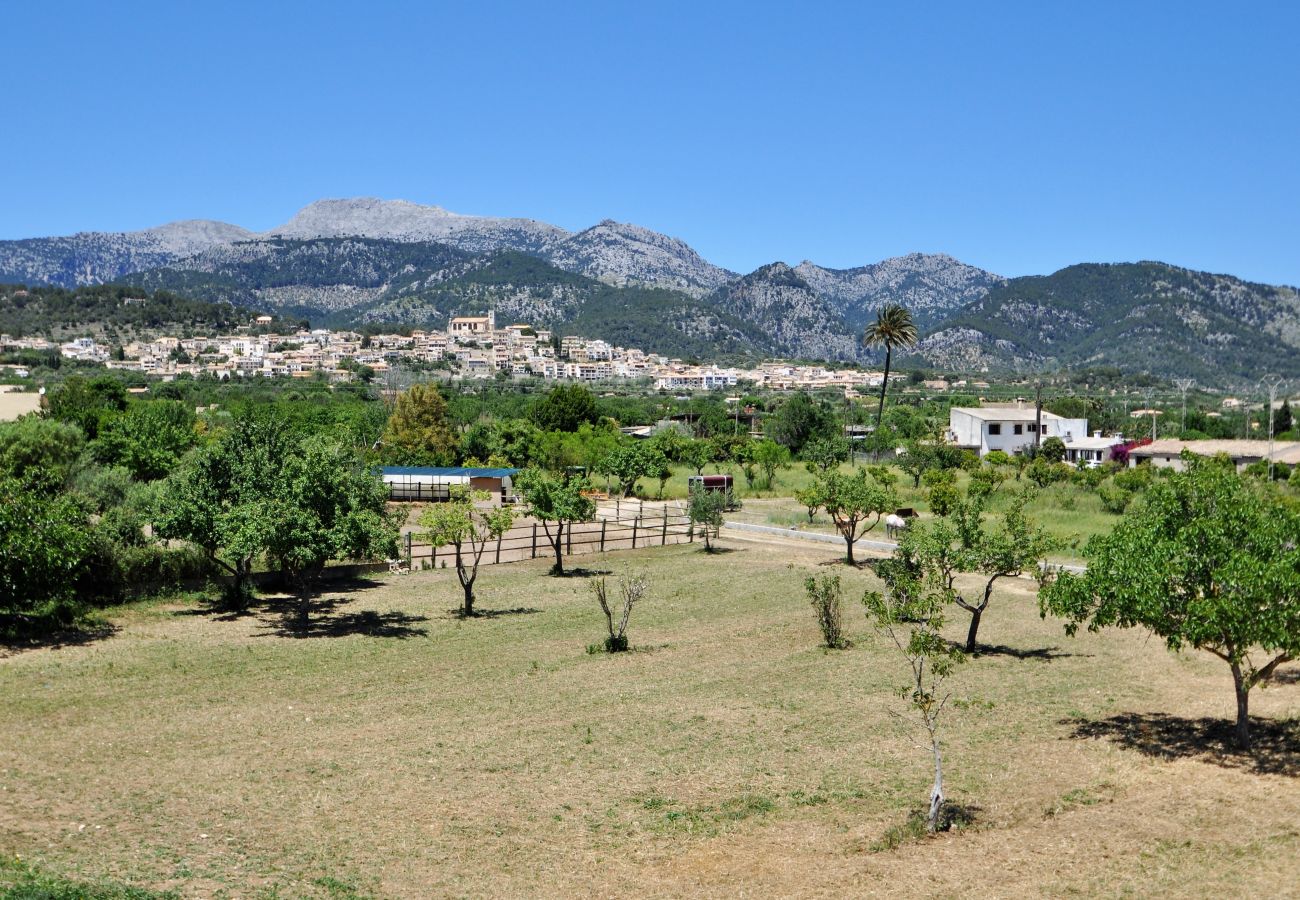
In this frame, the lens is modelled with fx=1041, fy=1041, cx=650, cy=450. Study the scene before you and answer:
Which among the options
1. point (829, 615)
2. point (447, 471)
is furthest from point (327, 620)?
point (447, 471)

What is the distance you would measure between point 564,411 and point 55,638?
180ft

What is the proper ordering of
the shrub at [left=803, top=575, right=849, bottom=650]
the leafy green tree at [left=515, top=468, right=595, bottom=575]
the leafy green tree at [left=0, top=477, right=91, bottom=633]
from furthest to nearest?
the leafy green tree at [left=515, top=468, right=595, bottom=575] → the shrub at [left=803, top=575, right=849, bottom=650] → the leafy green tree at [left=0, top=477, right=91, bottom=633]

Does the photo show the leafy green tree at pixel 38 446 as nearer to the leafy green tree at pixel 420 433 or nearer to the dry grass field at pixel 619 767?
the dry grass field at pixel 619 767

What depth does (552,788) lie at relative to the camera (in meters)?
13.1

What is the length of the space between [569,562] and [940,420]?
77.3 m

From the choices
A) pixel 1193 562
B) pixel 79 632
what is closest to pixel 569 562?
pixel 79 632

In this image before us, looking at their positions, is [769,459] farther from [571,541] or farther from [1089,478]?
[571,541]

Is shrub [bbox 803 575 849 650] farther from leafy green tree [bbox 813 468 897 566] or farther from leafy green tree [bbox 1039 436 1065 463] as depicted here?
leafy green tree [bbox 1039 436 1065 463]

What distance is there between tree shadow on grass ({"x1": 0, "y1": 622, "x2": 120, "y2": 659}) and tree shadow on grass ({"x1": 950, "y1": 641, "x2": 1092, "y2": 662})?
702 inches

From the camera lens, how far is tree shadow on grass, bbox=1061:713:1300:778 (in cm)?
1331

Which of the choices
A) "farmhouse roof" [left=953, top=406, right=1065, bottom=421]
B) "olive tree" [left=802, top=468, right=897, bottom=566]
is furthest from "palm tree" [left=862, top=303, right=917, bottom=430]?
"olive tree" [left=802, top=468, right=897, bottom=566]

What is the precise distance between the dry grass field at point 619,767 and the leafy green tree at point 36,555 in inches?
61.8

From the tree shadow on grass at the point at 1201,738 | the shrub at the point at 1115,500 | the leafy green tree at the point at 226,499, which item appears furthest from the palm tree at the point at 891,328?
the tree shadow on grass at the point at 1201,738

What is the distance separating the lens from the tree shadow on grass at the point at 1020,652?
20.3 metres
